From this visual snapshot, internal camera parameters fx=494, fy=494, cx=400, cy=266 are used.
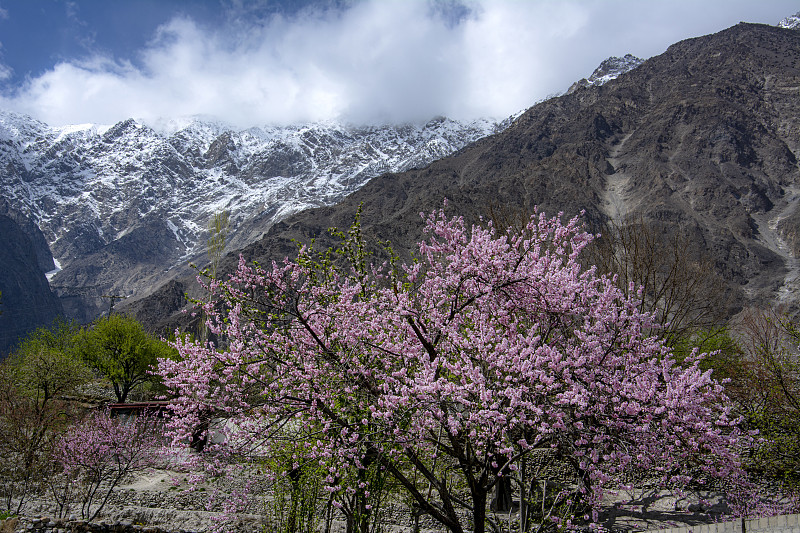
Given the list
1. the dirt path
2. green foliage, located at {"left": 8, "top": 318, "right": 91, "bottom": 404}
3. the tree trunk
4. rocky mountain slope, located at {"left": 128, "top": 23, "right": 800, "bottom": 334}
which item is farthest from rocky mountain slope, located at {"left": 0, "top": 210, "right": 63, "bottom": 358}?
the tree trunk

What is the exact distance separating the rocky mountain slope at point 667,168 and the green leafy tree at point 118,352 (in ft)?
Answer: 173

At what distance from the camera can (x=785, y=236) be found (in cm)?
10212

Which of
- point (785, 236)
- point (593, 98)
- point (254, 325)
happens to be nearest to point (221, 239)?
point (254, 325)

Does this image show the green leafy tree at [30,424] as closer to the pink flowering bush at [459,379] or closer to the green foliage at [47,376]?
the green foliage at [47,376]

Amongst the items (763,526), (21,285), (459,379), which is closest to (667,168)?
(763,526)

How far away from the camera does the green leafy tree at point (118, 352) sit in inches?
1385

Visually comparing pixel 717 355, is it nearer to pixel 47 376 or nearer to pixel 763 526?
pixel 763 526

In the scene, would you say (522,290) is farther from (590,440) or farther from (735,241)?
(735,241)

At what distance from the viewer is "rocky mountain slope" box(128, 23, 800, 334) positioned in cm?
9862

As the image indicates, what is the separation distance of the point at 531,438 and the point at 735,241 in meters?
112

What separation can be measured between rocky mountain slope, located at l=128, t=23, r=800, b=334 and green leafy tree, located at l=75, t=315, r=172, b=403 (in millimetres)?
52663

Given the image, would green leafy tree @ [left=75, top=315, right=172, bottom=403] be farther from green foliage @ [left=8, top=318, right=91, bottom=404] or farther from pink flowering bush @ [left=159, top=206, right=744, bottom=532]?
pink flowering bush @ [left=159, top=206, right=744, bottom=532]

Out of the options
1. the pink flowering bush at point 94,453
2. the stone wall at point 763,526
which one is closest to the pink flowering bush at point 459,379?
the stone wall at point 763,526

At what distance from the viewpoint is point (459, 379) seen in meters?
6.95
